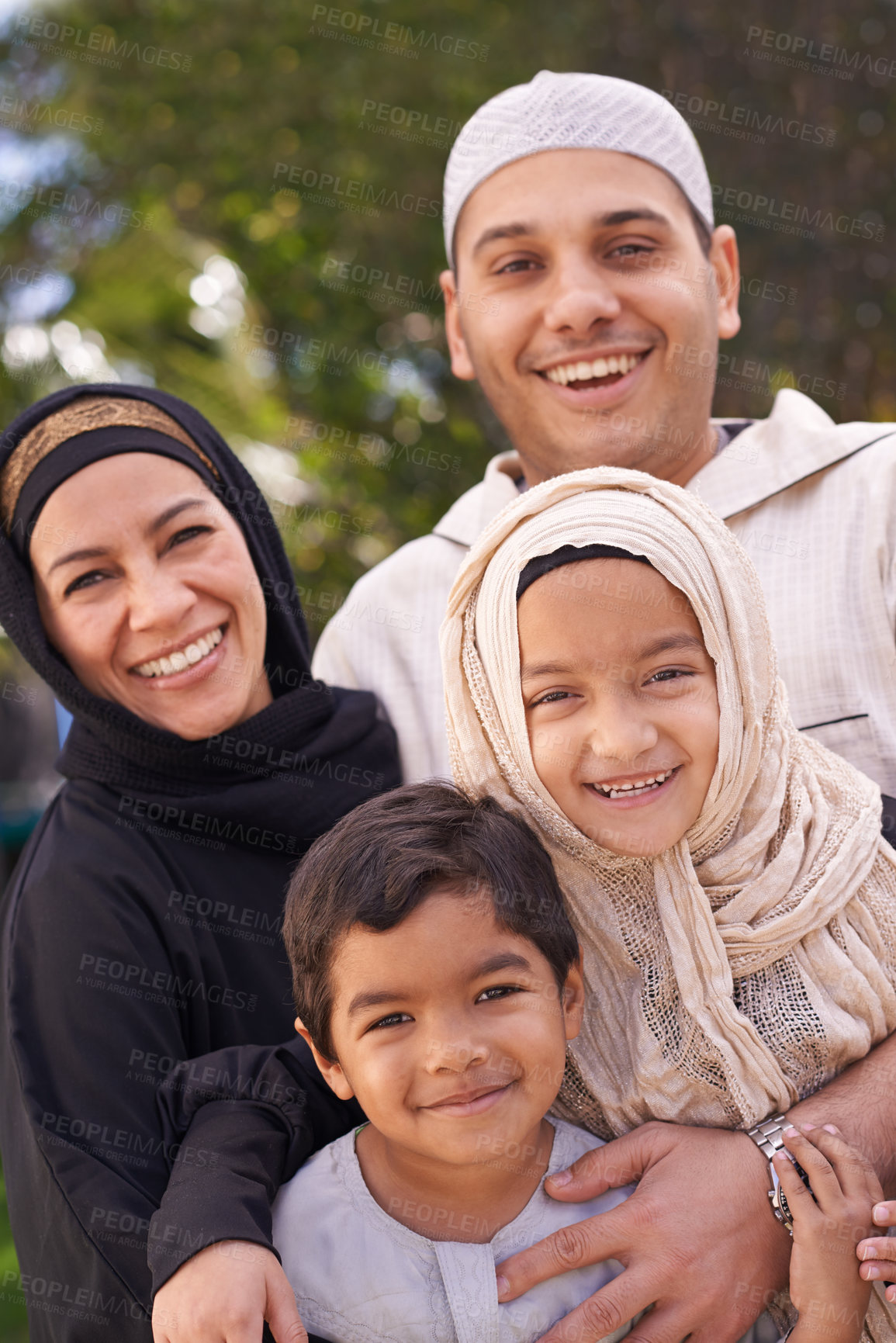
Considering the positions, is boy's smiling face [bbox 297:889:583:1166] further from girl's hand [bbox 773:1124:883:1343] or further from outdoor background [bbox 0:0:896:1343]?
outdoor background [bbox 0:0:896:1343]

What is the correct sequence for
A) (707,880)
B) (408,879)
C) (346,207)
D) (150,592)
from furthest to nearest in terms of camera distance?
(346,207), (150,592), (707,880), (408,879)

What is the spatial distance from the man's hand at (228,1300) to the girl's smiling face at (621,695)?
83 cm

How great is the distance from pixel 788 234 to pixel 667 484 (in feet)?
14.3

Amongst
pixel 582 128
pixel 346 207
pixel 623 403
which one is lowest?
pixel 623 403

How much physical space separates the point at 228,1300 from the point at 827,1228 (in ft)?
3.01

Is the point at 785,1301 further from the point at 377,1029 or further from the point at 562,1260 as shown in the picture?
the point at 377,1029

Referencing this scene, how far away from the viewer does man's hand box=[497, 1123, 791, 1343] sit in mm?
1951

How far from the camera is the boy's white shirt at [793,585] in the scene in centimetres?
266

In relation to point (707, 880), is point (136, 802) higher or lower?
higher

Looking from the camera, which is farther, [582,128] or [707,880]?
[582,128]

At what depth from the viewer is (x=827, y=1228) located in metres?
1.96

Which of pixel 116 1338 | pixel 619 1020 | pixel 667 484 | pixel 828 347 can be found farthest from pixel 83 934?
pixel 828 347

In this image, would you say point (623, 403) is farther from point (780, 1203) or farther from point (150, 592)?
point (780, 1203)

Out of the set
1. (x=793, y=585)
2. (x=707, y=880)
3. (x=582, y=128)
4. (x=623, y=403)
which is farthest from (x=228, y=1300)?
(x=582, y=128)
